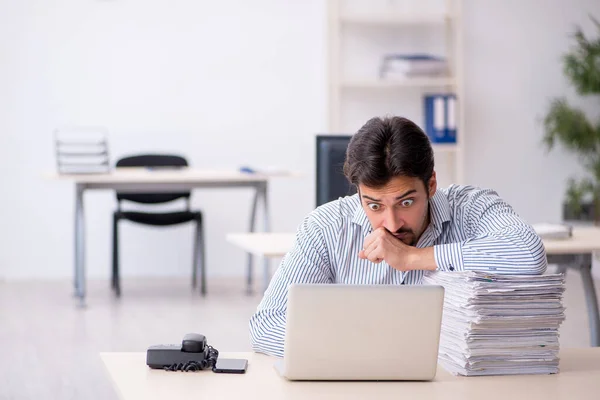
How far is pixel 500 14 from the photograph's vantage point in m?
7.07

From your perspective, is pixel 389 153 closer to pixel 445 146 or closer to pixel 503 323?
pixel 503 323

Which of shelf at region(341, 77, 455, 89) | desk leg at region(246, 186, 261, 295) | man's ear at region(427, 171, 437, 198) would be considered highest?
shelf at region(341, 77, 455, 89)

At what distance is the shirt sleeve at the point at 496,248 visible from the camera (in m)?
2.13

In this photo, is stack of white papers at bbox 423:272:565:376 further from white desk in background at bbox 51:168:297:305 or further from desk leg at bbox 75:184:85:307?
desk leg at bbox 75:184:85:307

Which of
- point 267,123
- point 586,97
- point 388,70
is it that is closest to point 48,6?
point 267,123

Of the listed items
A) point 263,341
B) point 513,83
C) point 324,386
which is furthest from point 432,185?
point 513,83

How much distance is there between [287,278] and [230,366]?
393 mm

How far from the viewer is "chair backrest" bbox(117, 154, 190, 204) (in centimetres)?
615

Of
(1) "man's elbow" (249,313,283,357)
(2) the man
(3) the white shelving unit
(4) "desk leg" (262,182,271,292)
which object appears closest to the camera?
(1) "man's elbow" (249,313,283,357)

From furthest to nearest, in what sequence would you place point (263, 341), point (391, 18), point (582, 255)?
1. point (391, 18)
2. point (582, 255)
3. point (263, 341)

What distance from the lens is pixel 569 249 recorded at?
341 cm

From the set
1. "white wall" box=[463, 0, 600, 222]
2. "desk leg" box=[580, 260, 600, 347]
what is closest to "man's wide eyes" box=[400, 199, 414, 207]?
"desk leg" box=[580, 260, 600, 347]

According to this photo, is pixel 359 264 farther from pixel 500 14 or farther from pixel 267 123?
pixel 500 14

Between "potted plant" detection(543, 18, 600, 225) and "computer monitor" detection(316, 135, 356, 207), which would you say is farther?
"potted plant" detection(543, 18, 600, 225)
